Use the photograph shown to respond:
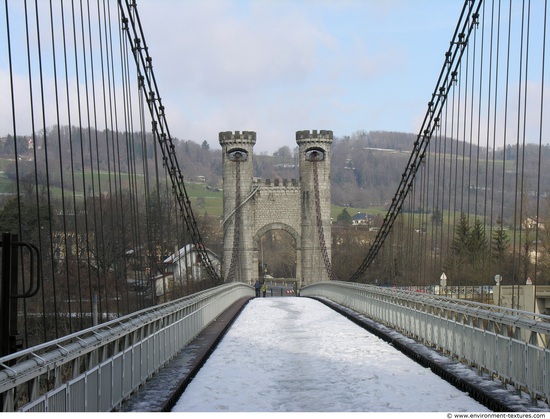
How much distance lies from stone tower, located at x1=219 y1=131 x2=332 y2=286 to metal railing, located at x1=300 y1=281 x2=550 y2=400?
159 feet

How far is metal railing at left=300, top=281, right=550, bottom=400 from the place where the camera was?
9.25 m

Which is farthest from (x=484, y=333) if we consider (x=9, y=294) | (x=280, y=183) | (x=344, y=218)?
(x=344, y=218)

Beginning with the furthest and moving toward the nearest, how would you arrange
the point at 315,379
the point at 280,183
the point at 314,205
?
the point at 280,183, the point at 314,205, the point at 315,379

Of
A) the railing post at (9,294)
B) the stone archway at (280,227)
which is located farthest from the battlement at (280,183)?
the railing post at (9,294)

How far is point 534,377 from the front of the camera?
30.2 feet

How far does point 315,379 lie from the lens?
497 inches

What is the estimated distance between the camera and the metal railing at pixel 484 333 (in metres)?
9.25

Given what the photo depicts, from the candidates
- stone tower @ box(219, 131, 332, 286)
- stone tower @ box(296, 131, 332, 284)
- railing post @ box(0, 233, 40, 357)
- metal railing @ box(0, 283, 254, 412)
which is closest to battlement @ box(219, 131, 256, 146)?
stone tower @ box(219, 131, 332, 286)

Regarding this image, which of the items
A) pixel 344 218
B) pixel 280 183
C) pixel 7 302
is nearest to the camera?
pixel 7 302

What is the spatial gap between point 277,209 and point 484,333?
60.0 meters

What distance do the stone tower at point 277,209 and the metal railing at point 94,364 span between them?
54165mm

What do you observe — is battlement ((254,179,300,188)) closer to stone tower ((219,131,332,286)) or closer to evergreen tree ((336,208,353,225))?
stone tower ((219,131,332,286))

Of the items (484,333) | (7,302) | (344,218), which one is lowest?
(344,218)

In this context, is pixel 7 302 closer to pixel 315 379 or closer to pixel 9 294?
pixel 9 294
